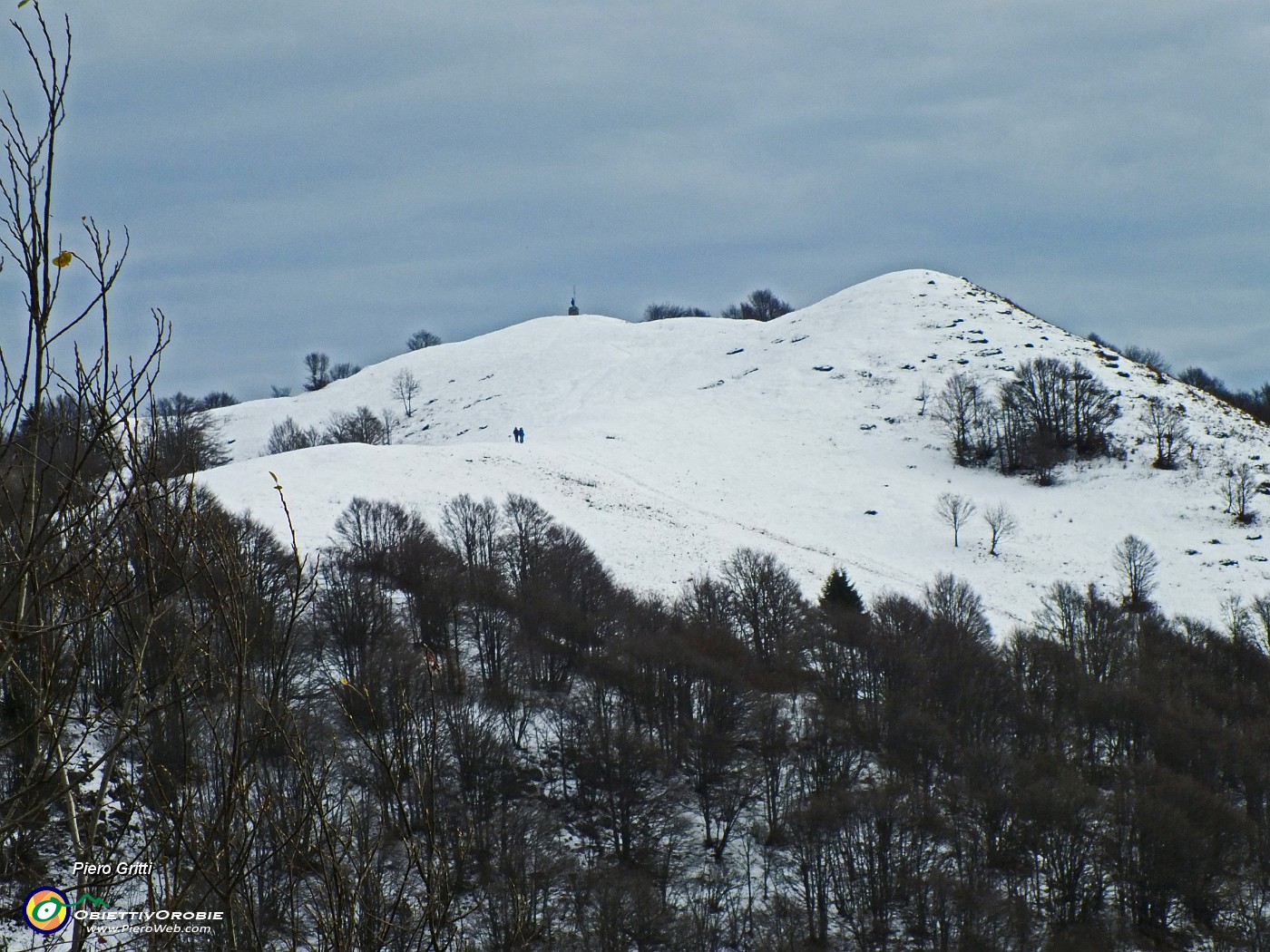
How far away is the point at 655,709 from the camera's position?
122 ft

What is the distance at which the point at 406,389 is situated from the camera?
114 m

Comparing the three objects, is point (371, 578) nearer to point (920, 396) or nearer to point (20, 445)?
point (20, 445)

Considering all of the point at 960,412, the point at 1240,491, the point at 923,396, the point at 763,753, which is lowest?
the point at 763,753

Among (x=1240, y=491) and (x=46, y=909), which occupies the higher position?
(x=1240, y=491)

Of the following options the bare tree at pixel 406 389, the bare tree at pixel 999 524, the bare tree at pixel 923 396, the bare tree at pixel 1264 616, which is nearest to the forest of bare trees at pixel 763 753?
the bare tree at pixel 1264 616

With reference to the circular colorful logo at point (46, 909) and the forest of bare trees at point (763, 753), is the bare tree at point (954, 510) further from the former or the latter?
the circular colorful logo at point (46, 909)

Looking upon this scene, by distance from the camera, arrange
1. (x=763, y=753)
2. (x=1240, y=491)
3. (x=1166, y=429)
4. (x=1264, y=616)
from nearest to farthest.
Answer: (x=763, y=753)
(x=1264, y=616)
(x=1240, y=491)
(x=1166, y=429)

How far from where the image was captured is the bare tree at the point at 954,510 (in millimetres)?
61812

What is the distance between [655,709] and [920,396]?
60876 mm

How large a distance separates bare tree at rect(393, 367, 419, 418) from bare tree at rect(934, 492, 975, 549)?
202ft

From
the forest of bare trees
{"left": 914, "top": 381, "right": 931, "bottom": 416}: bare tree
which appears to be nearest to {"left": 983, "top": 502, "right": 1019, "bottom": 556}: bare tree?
the forest of bare trees

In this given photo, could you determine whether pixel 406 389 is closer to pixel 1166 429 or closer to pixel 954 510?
pixel 954 510

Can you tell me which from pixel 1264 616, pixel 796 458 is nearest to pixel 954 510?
pixel 1264 616

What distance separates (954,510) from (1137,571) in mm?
10843
